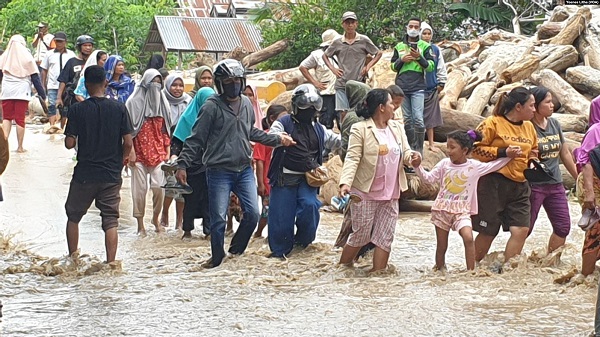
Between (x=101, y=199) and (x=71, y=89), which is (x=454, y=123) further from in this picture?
(x=101, y=199)

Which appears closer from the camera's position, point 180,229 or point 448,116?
point 180,229

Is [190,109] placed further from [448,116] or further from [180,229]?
[448,116]

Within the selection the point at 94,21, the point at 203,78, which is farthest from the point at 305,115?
the point at 94,21

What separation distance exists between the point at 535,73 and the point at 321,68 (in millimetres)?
3411

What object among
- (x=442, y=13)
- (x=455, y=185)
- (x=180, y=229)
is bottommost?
(x=180, y=229)

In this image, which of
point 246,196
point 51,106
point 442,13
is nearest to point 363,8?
point 442,13

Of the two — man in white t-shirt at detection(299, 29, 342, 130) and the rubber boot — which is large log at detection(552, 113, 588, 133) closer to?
the rubber boot

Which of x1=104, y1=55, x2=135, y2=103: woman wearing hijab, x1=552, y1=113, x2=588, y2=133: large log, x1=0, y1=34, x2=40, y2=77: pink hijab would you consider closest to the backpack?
x1=0, y1=34, x2=40, y2=77: pink hijab

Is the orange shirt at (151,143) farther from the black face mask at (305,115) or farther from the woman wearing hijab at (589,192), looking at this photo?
the woman wearing hijab at (589,192)

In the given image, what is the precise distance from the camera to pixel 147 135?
1124 centimetres

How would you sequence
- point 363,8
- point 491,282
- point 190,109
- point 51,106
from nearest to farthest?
point 491,282
point 190,109
point 51,106
point 363,8

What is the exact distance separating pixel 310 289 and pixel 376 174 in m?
1.04

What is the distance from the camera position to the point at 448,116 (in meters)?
14.9

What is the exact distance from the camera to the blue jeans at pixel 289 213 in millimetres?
9438
